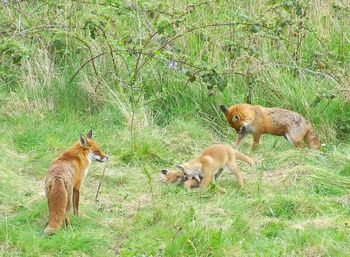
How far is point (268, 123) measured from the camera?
1077 cm

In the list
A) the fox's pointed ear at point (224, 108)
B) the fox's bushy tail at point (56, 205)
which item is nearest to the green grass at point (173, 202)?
the fox's bushy tail at point (56, 205)

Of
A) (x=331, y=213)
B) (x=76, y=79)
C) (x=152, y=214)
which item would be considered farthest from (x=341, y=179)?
(x=76, y=79)

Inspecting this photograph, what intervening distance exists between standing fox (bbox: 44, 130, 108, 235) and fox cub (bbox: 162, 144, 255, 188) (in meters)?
1.03

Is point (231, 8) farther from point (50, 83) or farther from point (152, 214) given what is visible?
point (152, 214)

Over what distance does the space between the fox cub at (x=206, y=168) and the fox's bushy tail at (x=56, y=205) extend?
202cm

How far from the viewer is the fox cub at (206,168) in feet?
29.8

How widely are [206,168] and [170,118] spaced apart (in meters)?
2.33

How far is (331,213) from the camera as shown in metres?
7.91

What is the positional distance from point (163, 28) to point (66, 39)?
1.87 meters

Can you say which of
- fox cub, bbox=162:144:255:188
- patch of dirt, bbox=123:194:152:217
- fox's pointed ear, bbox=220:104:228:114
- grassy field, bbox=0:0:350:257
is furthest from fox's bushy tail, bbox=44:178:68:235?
fox's pointed ear, bbox=220:104:228:114

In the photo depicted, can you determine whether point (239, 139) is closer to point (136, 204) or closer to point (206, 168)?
point (206, 168)

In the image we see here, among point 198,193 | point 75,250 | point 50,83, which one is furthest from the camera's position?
point 50,83

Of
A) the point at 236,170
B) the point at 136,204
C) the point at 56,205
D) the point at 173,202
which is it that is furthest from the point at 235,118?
the point at 56,205

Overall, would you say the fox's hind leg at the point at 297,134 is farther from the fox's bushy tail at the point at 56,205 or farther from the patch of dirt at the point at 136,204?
the fox's bushy tail at the point at 56,205
